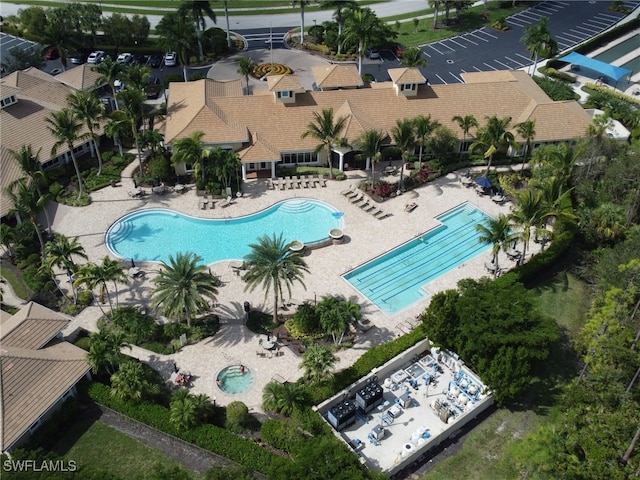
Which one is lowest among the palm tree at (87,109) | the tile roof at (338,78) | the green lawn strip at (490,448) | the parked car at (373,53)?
the green lawn strip at (490,448)

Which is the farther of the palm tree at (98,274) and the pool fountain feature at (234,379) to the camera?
the palm tree at (98,274)

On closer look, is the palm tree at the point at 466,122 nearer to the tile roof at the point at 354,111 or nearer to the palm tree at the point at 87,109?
the tile roof at the point at 354,111

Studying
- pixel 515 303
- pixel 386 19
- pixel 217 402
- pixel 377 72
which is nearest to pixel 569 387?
pixel 515 303

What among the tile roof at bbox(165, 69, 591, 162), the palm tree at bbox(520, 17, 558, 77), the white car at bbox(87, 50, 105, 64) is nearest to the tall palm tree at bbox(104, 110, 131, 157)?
the tile roof at bbox(165, 69, 591, 162)

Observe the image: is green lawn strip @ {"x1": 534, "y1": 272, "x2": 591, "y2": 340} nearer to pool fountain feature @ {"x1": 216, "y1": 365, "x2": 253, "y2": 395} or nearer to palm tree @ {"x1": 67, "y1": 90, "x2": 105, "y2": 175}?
pool fountain feature @ {"x1": 216, "y1": 365, "x2": 253, "y2": 395}

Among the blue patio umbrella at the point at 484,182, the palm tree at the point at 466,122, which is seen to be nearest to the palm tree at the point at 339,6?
the palm tree at the point at 466,122

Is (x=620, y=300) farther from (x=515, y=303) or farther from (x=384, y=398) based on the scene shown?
(x=384, y=398)
